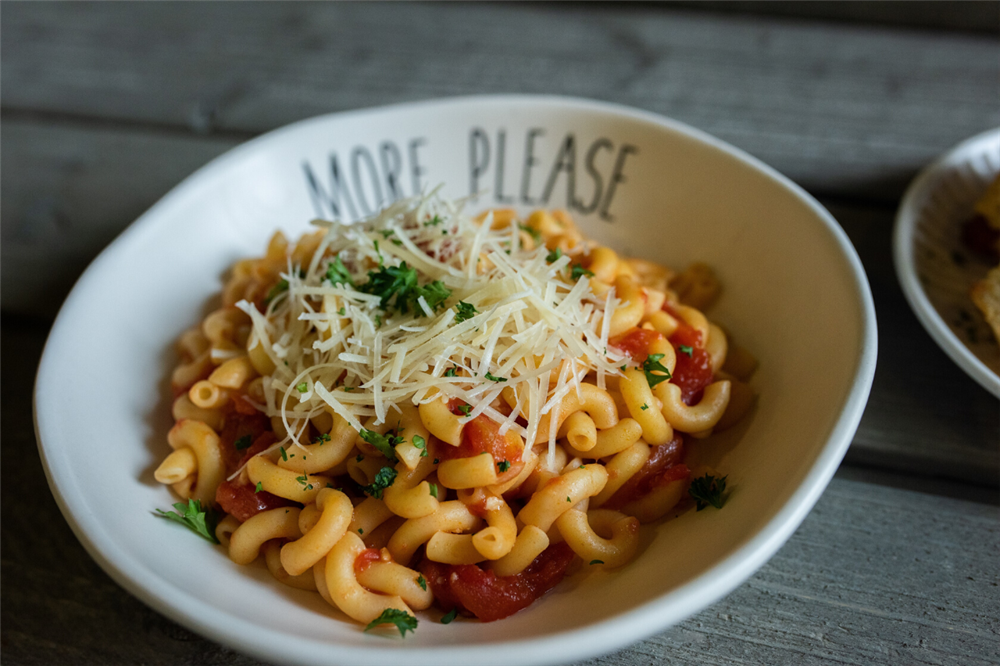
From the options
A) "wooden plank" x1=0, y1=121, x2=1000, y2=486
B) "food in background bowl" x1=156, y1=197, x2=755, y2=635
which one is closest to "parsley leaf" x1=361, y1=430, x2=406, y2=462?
"food in background bowl" x1=156, y1=197, x2=755, y2=635

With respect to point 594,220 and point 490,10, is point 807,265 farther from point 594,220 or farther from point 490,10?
point 490,10

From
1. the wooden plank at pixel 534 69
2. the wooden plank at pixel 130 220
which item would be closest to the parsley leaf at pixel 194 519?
the wooden plank at pixel 130 220

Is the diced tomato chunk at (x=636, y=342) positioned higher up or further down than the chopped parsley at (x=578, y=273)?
further down

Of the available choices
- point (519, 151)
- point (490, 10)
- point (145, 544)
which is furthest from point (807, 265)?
point (490, 10)

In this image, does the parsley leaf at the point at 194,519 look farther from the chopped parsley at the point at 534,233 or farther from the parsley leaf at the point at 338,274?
the chopped parsley at the point at 534,233

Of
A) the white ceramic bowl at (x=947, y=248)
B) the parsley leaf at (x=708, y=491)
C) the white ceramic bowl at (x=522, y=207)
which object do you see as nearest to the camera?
the white ceramic bowl at (x=522, y=207)

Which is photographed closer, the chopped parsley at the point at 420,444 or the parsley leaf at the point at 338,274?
the chopped parsley at the point at 420,444

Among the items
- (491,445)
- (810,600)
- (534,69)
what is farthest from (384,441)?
(534,69)
